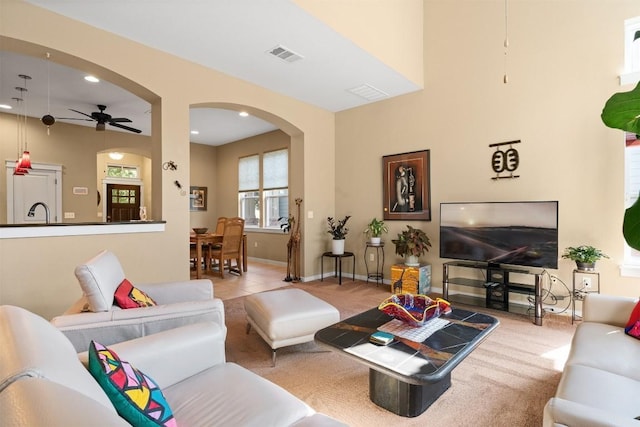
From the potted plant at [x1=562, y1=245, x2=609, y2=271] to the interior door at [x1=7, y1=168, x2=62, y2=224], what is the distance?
840cm

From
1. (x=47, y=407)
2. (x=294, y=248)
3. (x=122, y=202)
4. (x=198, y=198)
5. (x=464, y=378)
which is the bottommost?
(x=464, y=378)

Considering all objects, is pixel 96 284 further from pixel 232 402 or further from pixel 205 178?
pixel 205 178

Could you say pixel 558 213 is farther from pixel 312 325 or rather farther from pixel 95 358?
pixel 95 358

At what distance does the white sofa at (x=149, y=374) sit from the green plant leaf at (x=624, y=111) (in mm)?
1462

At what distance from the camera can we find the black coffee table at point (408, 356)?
5.18 ft

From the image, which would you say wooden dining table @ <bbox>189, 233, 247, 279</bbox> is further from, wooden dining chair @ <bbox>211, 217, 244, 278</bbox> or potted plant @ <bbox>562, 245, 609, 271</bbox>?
potted plant @ <bbox>562, 245, 609, 271</bbox>

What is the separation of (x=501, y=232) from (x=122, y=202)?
8.50 metres

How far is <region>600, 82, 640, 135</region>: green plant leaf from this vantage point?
1059 mm

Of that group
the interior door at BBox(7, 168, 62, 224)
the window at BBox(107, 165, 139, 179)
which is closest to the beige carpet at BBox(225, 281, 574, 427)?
the interior door at BBox(7, 168, 62, 224)

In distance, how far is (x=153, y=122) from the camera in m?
3.76

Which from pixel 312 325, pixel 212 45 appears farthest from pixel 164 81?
pixel 312 325

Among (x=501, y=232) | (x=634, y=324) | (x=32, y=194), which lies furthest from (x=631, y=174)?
(x=32, y=194)

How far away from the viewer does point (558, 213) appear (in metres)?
3.49

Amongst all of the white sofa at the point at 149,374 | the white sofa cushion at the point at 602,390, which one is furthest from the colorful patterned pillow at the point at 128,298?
the white sofa cushion at the point at 602,390
